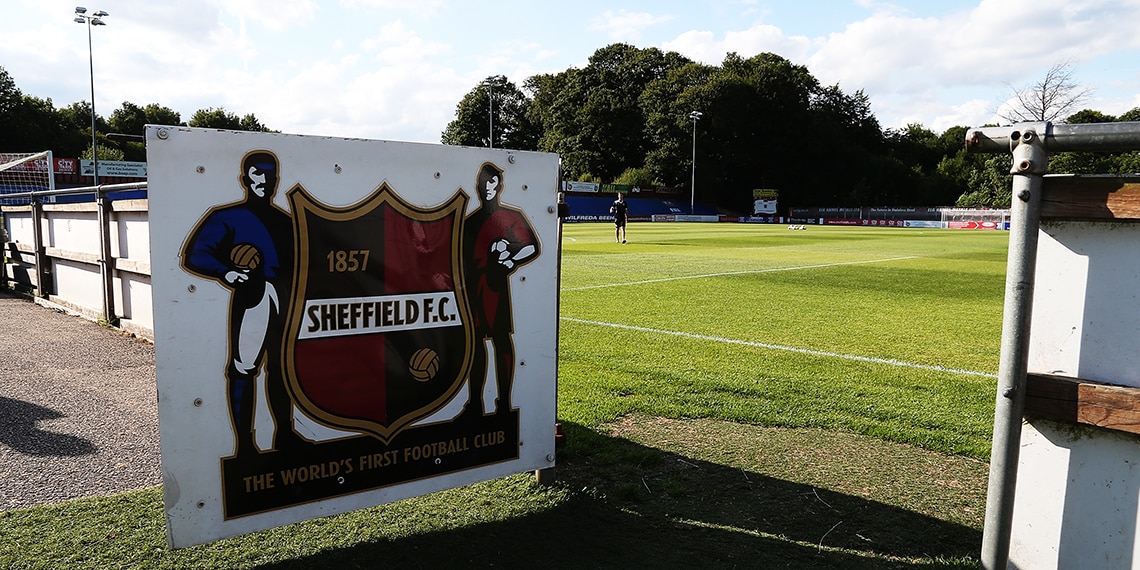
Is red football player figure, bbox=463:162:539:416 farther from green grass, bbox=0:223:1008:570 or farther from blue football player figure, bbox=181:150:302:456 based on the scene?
blue football player figure, bbox=181:150:302:456

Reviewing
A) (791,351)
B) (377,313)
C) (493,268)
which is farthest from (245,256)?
(791,351)

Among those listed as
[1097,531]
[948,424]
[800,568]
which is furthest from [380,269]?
[948,424]

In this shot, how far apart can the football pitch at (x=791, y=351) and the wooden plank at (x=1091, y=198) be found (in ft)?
8.59

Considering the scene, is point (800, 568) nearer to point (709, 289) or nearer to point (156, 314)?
point (156, 314)

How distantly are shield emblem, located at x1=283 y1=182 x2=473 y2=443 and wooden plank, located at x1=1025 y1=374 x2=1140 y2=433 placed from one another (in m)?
2.10

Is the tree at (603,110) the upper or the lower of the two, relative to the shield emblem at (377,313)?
upper

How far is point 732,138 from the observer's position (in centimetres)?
7812

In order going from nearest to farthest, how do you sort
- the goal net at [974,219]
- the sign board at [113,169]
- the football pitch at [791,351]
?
1. the football pitch at [791,351]
2. the sign board at [113,169]
3. the goal net at [974,219]

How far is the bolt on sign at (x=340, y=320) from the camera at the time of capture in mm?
2566

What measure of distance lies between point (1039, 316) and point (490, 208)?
2.06 metres

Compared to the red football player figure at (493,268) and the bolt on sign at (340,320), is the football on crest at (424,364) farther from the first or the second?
the red football player figure at (493,268)

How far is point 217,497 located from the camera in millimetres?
2664

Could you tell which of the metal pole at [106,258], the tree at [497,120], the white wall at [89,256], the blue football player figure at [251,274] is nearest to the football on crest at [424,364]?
the blue football player figure at [251,274]

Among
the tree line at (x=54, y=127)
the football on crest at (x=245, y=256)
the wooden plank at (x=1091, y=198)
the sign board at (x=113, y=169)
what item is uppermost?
the tree line at (x=54, y=127)
